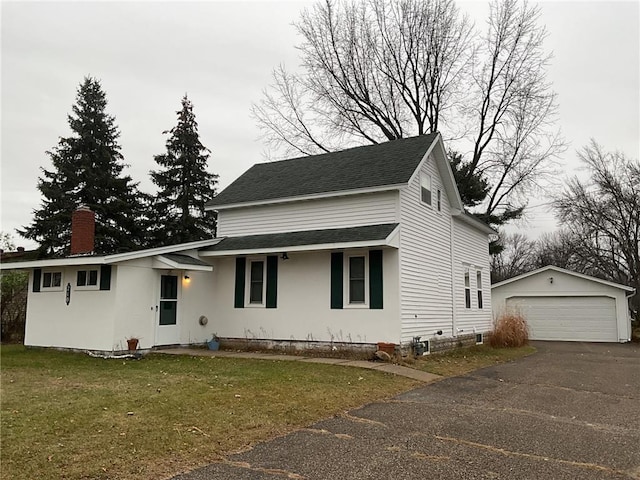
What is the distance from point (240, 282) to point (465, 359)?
6904mm

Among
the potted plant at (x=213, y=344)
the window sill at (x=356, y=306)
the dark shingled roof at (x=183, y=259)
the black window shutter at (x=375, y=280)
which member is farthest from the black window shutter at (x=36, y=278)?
the black window shutter at (x=375, y=280)

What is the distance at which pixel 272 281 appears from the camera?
48.0 ft

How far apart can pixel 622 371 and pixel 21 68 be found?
17338 mm

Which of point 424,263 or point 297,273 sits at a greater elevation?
point 424,263

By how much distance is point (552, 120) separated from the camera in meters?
26.4

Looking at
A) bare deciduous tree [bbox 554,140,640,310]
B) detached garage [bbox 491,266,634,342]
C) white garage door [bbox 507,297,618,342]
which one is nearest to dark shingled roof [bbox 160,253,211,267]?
detached garage [bbox 491,266,634,342]

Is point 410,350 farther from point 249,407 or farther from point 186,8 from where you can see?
point 186,8

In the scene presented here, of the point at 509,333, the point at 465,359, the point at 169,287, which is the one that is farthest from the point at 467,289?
the point at 169,287

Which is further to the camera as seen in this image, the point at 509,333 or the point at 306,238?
the point at 509,333

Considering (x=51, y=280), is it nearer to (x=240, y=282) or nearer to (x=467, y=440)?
(x=240, y=282)

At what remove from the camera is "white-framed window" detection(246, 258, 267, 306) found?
14.9 metres

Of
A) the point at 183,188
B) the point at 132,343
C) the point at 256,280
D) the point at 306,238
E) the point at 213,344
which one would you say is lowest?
the point at 213,344

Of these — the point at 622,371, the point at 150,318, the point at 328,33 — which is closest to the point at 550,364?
the point at 622,371

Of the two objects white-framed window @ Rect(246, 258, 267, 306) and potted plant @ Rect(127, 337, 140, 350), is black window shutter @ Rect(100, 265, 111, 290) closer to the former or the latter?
potted plant @ Rect(127, 337, 140, 350)
